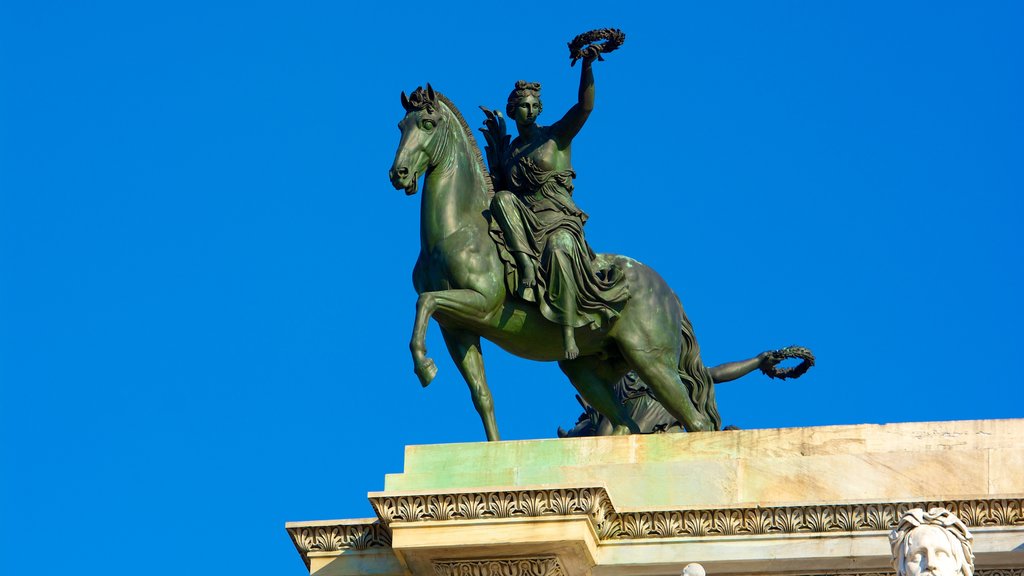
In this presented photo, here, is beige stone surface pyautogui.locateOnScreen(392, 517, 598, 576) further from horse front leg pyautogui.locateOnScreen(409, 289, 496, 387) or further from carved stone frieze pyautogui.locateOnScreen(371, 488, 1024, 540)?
horse front leg pyautogui.locateOnScreen(409, 289, 496, 387)

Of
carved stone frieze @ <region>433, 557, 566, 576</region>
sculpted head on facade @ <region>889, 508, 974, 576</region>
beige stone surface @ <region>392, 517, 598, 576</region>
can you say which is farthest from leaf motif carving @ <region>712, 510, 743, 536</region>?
sculpted head on facade @ <region>889, 508, 974, 576</region>

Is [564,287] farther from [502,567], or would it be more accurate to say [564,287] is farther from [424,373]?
[502,567]

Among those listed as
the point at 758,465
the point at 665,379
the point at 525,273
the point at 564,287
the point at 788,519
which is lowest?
the point at 788,519

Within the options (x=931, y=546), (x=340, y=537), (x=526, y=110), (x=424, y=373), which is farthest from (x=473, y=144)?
(x=931, y=546)

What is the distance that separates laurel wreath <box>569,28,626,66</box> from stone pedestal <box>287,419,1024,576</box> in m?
5.07

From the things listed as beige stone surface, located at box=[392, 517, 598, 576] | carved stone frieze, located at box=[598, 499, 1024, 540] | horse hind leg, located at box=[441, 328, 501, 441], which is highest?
horse hind leg, located at box=[441, 328, 501, 441]

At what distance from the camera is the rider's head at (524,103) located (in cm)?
2859

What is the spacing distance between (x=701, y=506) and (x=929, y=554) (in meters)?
5.83

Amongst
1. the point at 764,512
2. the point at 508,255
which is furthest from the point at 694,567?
the point at 508,255

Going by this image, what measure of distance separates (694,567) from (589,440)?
18.7 feet

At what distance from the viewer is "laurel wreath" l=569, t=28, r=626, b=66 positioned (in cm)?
2831

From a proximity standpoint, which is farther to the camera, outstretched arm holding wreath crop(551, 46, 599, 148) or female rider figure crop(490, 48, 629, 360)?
outstretched arm holding wreath crop(551, 46, 599, 148)

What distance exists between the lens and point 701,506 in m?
24.0

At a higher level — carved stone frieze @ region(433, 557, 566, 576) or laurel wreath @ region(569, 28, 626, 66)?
laurel wreath @ region(569, 28, 626, 66)
